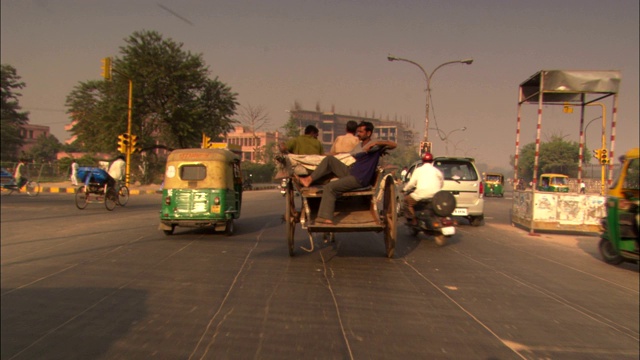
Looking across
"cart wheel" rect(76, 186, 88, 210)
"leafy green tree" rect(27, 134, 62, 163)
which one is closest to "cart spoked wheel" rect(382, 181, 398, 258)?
"cart wheel" rect(76, 186, 88, 210)

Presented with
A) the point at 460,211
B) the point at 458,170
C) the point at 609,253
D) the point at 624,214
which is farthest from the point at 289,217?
the point at 458,170

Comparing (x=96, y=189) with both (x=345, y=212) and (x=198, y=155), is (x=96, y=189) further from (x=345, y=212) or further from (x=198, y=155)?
(x=345, y=212)

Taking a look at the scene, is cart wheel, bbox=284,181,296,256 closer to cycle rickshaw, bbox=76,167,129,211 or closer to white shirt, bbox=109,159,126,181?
cycle rickshaw, bbox=76,167,129,211

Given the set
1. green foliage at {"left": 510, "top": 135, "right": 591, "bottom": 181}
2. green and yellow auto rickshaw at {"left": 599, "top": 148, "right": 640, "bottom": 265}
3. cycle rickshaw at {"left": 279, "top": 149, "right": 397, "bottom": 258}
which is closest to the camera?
cycle rickshaw at {"left": 279, "top": 149, "right": 397, "bottom": 258}

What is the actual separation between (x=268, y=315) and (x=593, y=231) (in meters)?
10.5

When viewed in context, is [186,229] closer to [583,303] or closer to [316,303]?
[316,303]

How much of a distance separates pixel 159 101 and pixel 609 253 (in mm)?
33359

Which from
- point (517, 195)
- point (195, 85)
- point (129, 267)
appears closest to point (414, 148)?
point (195, 85)

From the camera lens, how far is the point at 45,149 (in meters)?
86.3

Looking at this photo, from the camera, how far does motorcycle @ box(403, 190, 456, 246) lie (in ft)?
25.7

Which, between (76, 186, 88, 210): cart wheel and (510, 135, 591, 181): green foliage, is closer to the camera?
(76, 186, 88, 210): cart wheel

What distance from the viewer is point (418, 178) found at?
28.3 ft

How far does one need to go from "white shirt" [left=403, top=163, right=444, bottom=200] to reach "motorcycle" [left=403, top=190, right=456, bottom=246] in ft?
0.59

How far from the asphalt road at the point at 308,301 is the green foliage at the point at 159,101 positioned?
2652cm
